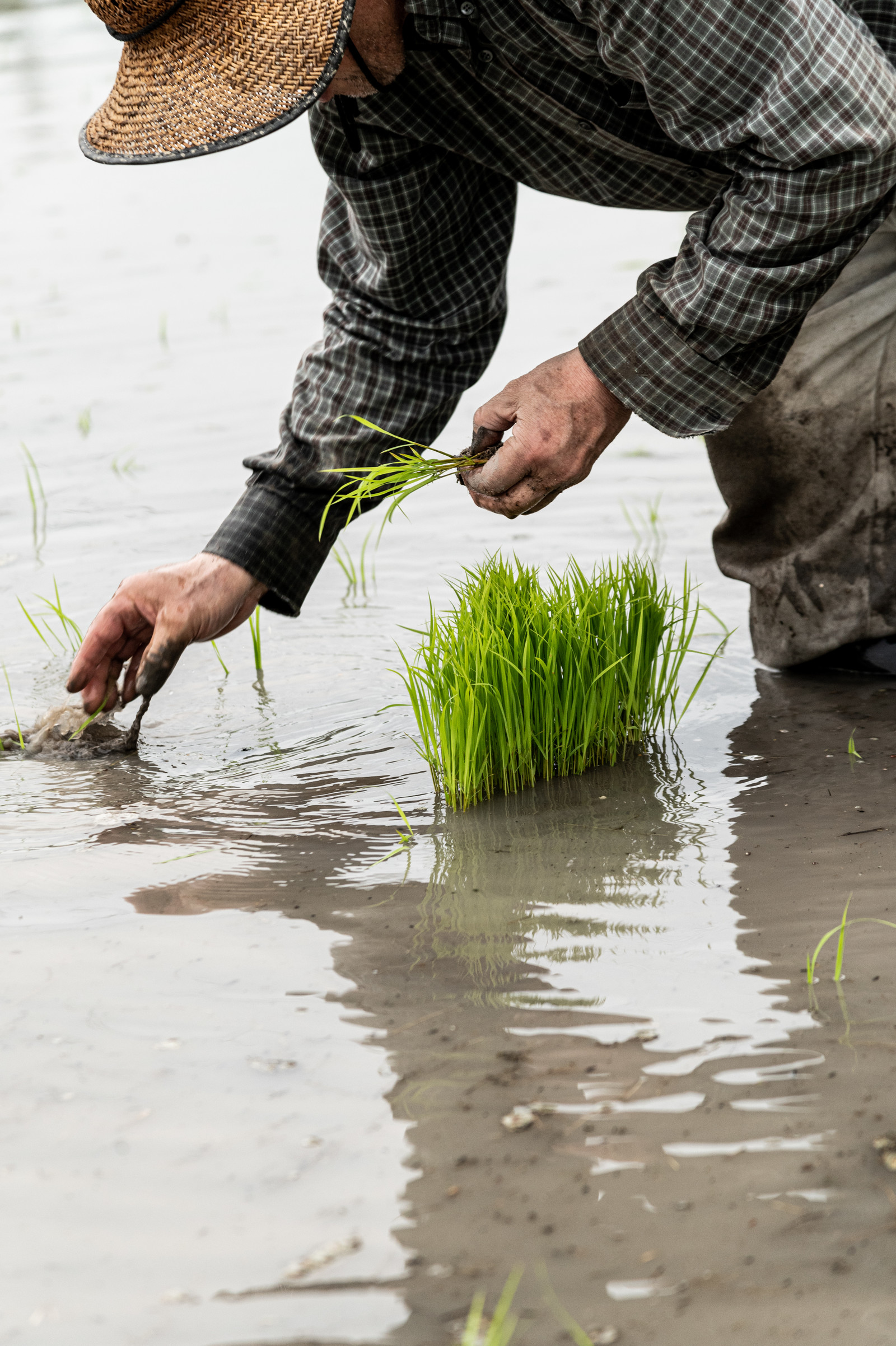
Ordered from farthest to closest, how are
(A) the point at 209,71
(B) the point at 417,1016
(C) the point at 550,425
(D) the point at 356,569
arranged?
(D) the point at 356,569
(C) the point at 550,425
(A) the point at 209,71
(B) the point at 417,1016

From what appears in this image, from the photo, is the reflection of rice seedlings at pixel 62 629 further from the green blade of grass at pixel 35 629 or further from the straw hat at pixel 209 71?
the straw hat at pixel 209 71

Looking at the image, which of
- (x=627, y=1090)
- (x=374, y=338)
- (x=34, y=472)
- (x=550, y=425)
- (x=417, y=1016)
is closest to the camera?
(x=627, y=1090)

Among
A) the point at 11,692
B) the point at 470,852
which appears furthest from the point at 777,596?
the point at 11,692

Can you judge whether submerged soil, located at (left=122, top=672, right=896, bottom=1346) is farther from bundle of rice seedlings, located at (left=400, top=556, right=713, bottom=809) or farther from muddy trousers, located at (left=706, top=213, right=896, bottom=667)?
muddy trousers, located at (left=706, top=213, right=896, bottom=667)

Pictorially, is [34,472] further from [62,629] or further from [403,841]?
[403,841]

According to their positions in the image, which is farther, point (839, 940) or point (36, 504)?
point (36, 504)

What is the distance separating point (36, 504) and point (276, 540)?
6.10ft

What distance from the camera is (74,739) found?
8.32 feet

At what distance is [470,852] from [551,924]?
0.28m

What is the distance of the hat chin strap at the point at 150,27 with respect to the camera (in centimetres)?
179

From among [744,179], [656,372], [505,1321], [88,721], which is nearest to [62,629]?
[88,721]

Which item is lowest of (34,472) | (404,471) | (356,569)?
(356,569)

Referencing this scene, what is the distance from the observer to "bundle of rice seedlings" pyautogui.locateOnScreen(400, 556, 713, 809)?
216 cm

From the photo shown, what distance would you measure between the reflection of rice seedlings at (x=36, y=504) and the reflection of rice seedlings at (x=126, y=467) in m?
0.24
